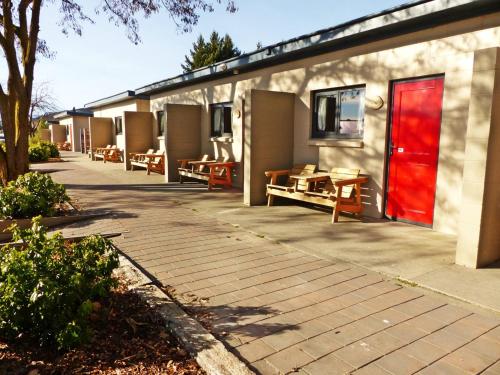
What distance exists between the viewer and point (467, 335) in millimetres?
2988

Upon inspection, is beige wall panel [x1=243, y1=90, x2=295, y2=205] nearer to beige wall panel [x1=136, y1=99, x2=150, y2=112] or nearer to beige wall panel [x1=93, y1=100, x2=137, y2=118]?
beige wall panel [x1=136, y1=99, x2=150, y2=112]

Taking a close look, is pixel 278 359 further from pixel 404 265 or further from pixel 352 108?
pixel 352 108

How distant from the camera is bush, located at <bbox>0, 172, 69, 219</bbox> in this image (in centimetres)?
649

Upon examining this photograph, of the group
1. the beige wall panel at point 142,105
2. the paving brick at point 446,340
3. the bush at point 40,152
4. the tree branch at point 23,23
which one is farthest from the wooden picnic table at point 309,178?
the bush at point 40,152

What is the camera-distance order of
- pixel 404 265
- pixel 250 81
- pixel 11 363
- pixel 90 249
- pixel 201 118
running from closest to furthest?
pixel 11 363 < pixel 90 249 < pixel 404 265 < pixel 250 81 < pixel 201 118

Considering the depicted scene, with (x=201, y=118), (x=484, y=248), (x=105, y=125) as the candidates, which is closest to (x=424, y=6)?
(x=484, y=248)

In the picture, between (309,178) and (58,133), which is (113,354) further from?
(58,133)

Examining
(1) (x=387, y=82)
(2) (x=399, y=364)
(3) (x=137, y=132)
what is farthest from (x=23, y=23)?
(2) (x=399, y=364)

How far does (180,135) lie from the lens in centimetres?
1324

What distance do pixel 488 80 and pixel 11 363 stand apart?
5035 millimetres

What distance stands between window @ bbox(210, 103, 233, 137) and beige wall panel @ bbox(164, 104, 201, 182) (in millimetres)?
698

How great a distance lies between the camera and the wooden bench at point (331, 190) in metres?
6.96

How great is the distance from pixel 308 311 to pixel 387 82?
5.09m

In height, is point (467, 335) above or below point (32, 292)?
below
